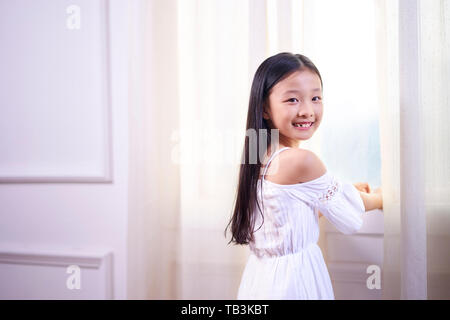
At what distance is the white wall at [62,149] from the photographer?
1273 millimetres

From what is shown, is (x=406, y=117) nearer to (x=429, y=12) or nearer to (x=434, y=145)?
(x=434, y=145)

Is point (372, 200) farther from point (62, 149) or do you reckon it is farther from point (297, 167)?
point (62, 149)

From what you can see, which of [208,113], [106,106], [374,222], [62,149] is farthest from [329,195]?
[62,149]

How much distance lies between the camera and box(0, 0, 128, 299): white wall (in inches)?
50.1

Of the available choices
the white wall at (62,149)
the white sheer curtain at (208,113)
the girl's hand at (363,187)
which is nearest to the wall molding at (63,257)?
the white wall at (62,149)

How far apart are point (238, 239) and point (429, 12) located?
0.86m

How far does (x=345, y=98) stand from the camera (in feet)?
3.51

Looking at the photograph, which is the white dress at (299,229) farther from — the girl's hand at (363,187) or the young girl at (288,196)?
the girl's hand at (363,187)

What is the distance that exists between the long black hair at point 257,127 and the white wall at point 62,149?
22.5 inches

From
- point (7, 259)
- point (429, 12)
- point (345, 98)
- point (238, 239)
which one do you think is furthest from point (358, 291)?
point (7, 259)

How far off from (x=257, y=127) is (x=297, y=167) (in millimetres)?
158

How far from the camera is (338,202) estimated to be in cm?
81

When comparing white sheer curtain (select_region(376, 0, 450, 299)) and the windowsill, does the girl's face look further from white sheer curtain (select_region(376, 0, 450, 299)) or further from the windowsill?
the windowsill

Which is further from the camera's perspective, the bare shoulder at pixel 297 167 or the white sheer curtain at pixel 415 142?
the white sheer curtain at pixel 415 142
